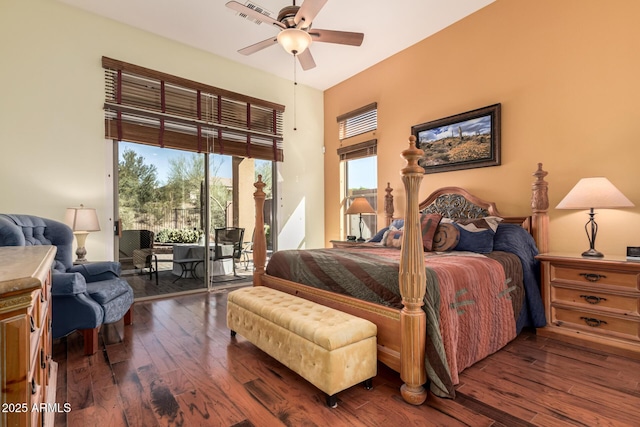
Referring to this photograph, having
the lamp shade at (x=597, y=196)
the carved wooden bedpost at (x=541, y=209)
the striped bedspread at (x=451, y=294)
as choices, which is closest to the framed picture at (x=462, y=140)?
the carved wooden bedpost at (x=541, y=209)

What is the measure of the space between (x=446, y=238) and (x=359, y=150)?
2673 mm

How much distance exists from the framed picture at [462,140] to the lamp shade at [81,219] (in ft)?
13.5

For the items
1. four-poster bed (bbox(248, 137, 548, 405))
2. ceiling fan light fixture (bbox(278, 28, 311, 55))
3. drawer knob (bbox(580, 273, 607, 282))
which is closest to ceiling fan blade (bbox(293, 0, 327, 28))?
ceiling fan light fixture (bbox(278, 28, 311, 55))

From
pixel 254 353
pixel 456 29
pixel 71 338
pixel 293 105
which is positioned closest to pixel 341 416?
pixel 254 353

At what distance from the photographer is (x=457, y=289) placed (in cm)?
214

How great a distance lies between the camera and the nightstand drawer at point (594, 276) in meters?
2.43

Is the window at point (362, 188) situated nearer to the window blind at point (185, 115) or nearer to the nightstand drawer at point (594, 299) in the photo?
the window blind at point (185, 115)

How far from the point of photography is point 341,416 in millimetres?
1751

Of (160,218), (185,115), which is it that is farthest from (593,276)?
(185,115)

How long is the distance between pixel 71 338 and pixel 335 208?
4.20 metres

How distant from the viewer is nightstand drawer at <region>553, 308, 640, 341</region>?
2426 mm

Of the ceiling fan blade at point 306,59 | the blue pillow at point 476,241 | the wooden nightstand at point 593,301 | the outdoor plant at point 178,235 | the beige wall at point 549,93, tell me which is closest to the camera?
the wooden nightstand at point 593,301

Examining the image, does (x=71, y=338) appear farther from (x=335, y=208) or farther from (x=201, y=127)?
(x=335, y=208)

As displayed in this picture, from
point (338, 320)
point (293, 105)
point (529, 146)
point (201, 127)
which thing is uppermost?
point (293, 105)
